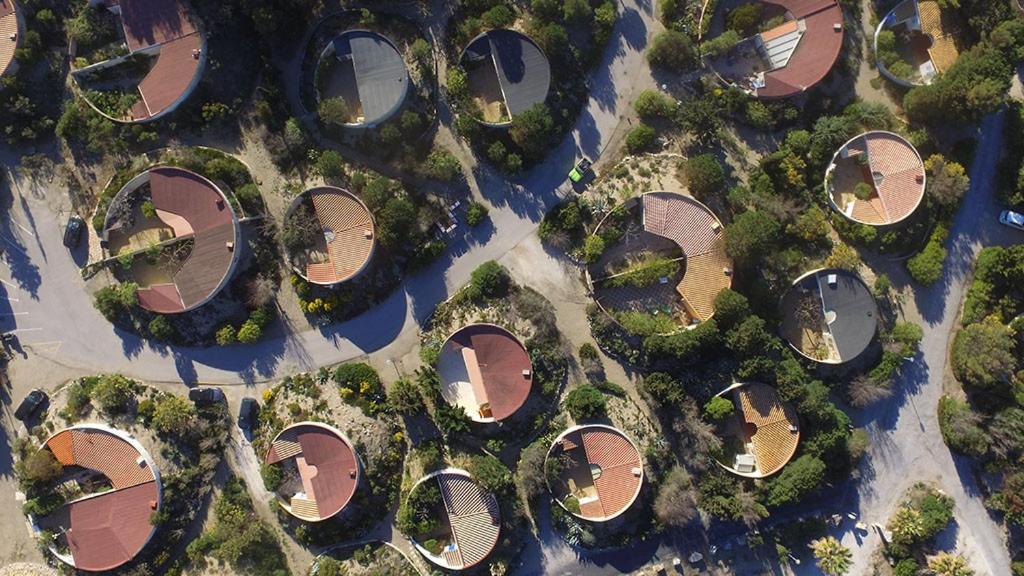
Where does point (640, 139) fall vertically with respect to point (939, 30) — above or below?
below

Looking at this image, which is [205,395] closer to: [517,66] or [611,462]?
[611,462]

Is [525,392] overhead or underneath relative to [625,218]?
underneath

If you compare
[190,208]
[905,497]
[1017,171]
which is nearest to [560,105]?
[190,208]

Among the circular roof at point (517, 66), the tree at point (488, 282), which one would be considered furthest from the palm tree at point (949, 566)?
the circular roof at point (517, 66)

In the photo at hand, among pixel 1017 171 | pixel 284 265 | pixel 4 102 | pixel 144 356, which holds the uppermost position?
pixel 4 102

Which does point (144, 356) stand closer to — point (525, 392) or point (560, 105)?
point (525, 392)

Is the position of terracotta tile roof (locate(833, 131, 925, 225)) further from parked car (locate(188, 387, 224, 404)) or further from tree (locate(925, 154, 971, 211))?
parked car (locate(188, 387, 224, 404))

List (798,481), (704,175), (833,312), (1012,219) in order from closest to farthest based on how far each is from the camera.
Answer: (798,481) → (704,175) → (833,312) → (1012,219)

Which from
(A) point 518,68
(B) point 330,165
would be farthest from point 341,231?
(A) point 518,68
